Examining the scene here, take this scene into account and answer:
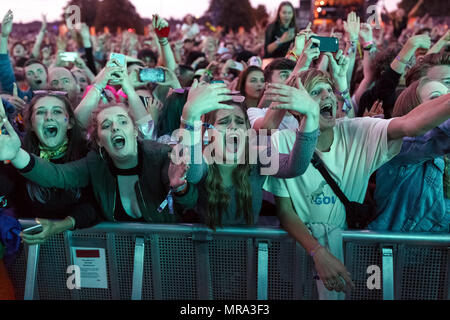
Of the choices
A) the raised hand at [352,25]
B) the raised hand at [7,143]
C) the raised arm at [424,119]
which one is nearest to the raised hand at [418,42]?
the raised hand at [352,25]

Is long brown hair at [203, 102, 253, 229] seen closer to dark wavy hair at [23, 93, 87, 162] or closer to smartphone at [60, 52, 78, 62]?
dark wavy hair at [23, 93, 87, 162]

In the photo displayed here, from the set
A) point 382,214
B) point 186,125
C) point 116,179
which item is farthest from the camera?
point 116,179

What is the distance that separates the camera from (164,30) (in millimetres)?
4016

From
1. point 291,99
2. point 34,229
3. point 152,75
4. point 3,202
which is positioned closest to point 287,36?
point 152,75

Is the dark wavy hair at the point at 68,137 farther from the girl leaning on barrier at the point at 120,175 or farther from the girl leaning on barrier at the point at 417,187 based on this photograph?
the girl leaning on barrier at the point at 417,187

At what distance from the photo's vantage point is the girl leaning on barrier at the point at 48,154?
245 cm

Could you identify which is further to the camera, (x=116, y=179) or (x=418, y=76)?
(x=418, y=76)

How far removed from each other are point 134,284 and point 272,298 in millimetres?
713

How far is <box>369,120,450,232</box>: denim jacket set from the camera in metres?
2.07

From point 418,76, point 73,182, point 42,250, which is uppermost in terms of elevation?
point 418,76

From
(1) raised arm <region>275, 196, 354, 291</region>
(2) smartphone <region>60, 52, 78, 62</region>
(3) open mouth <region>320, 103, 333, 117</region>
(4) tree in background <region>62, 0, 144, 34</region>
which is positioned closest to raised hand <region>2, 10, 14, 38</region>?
(2) smartphone <region>60, 52, 78, 62</region>

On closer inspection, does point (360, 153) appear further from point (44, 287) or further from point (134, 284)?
point (44, 287)

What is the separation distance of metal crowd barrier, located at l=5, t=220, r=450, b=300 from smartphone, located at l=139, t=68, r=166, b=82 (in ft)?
6.33
